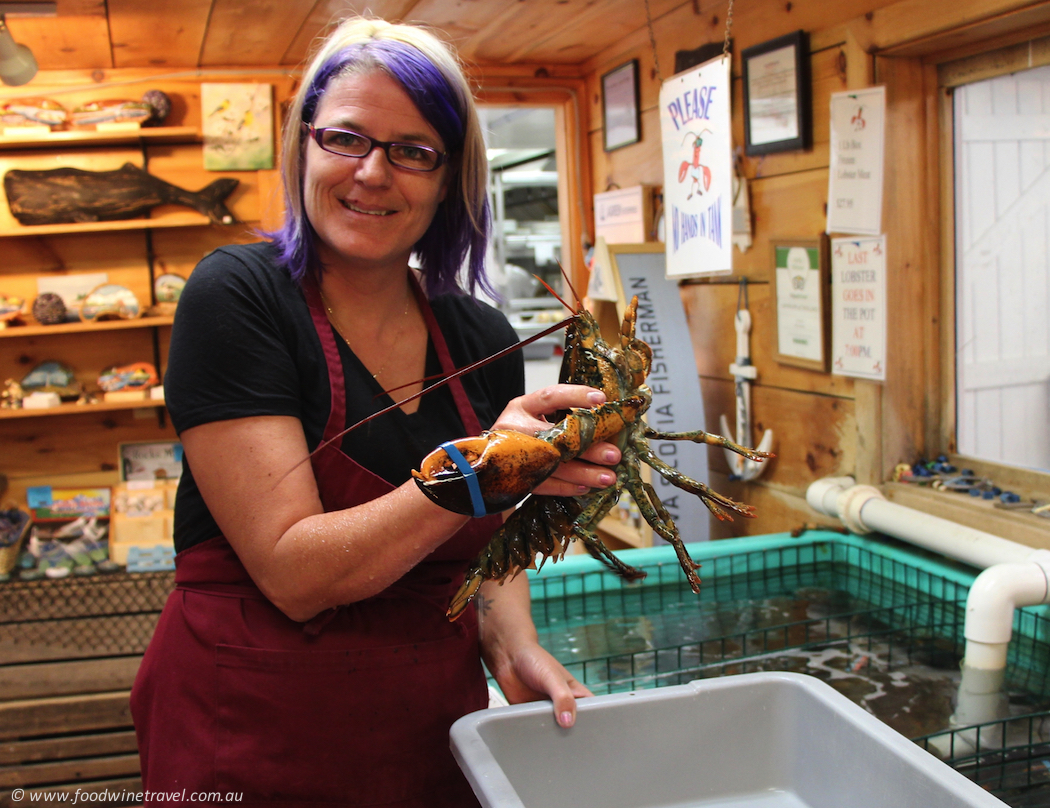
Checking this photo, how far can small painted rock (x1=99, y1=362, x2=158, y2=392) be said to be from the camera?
136 inches

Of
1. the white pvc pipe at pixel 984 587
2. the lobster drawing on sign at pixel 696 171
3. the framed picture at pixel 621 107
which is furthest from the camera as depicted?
the framed picture at pixel 621 107

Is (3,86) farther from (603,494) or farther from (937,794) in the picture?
(937,794)

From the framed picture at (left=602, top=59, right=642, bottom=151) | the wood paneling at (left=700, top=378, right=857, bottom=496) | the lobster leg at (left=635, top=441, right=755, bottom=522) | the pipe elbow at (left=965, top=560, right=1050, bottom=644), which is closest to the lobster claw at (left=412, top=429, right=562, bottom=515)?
the lobster leg at (left=635, top=441, right=755, bottom=522)

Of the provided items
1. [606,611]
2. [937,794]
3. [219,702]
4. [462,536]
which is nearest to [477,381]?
[462,536]

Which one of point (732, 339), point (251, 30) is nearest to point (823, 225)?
point (732, 339)

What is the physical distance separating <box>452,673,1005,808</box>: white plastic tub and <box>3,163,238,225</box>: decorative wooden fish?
2927 mm

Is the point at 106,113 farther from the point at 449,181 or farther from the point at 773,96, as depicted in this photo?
the point at 449,181

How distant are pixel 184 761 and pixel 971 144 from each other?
2.21 meters

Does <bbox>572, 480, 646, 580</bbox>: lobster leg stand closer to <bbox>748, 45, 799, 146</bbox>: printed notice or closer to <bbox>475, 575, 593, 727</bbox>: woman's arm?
<bbox>475, 575, 593, 727</bbox>: woman's arm

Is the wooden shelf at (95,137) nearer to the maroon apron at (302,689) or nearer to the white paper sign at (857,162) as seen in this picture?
the white paper sign at (857,162)

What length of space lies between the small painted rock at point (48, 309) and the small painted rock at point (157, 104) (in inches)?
29.9

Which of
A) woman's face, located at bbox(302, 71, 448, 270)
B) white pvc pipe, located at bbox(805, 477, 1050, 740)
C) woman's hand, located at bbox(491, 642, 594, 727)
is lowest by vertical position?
white pvc pipe, located at bbox(805, 477, 1050, 740)

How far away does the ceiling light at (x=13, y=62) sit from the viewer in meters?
2.52

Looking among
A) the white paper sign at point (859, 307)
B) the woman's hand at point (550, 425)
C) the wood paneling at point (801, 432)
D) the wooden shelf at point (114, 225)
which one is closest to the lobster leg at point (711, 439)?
the woman's hand at point (550, 425)
